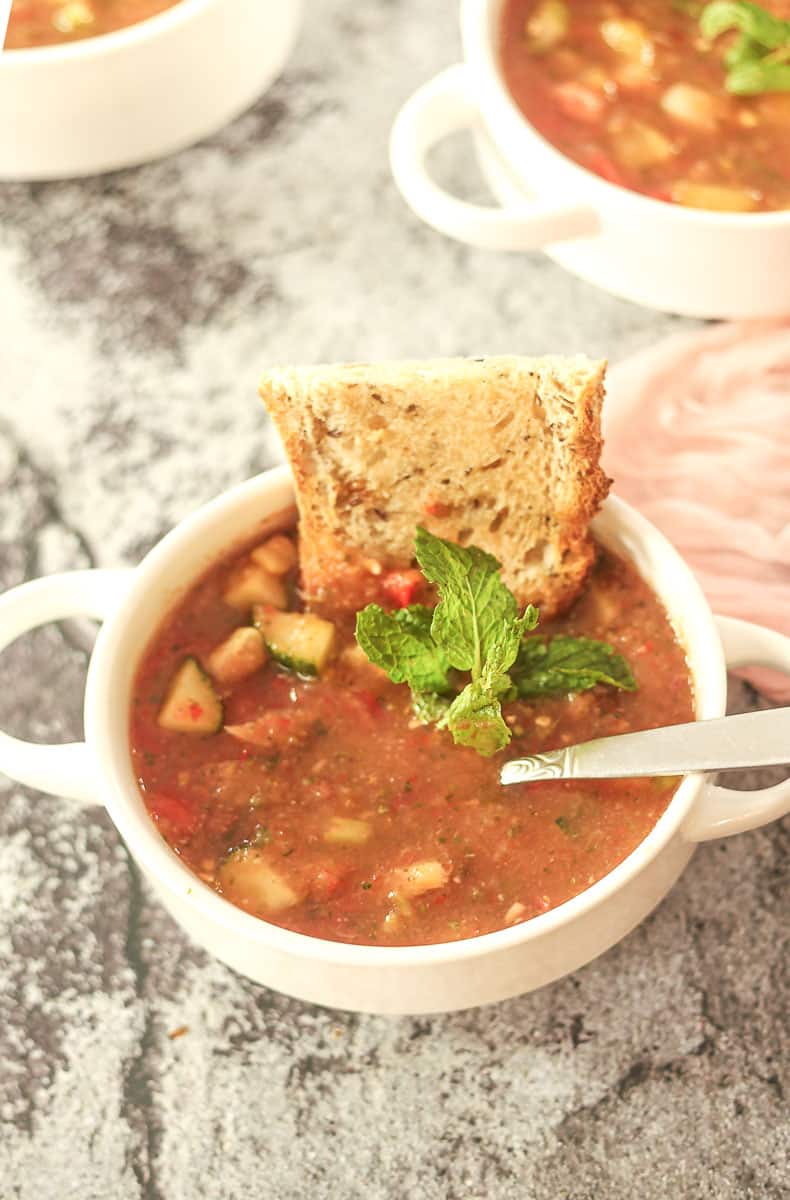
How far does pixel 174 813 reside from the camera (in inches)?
71.1

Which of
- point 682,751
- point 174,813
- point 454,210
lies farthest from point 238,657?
point 454,210

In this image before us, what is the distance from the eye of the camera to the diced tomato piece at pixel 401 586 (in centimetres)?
200

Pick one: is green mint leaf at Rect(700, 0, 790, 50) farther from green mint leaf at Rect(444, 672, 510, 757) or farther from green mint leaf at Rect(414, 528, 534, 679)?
green mint leaf at Rect(444, 672, 510, 757)

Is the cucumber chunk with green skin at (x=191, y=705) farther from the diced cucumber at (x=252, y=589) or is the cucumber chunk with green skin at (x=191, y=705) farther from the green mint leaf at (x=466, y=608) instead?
the green mint leaf at (x=466, y=608)

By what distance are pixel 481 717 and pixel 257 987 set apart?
56cm

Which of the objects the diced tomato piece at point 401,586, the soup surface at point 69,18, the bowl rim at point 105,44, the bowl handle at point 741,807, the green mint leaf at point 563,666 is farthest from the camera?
the soup surface at point 69,18

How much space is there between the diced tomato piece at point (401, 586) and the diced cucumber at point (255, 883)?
42cm

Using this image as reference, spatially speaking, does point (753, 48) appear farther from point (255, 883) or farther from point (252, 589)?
point (255, 883)

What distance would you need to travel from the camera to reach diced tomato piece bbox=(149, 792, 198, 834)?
180 centimetres

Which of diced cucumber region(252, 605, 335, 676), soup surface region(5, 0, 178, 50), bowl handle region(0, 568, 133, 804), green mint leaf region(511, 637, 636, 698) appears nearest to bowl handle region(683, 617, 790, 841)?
green mint leaf region(511, 637, 636, 698)

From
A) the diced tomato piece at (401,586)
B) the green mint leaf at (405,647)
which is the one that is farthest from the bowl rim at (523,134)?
the green mint leaf at (405,647)

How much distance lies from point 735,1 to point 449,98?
0.58 metres

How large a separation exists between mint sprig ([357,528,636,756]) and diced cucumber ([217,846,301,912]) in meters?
0.27

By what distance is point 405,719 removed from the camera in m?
1.89
